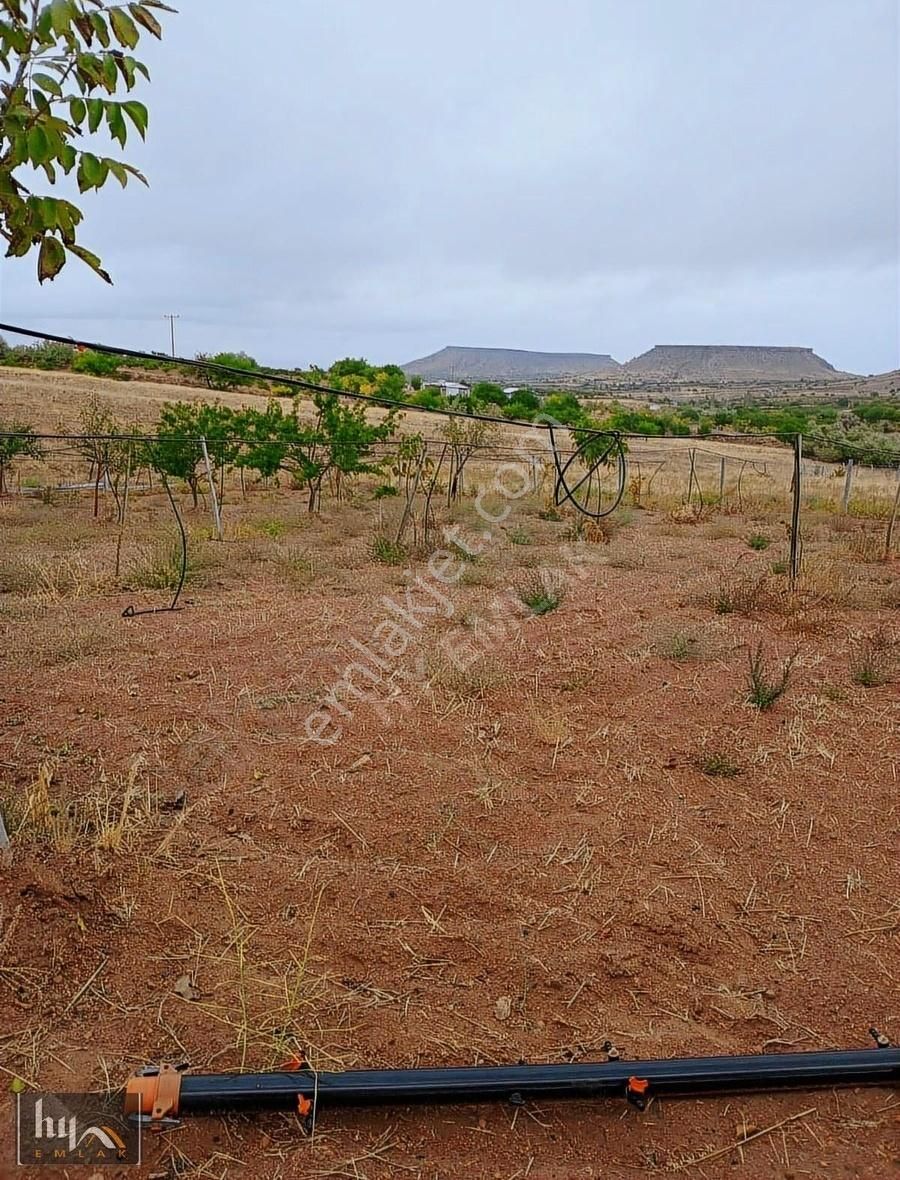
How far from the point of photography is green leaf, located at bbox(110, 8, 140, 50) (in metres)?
1.47

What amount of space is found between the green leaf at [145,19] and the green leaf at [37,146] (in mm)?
310

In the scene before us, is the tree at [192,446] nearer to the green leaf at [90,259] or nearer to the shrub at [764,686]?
the shrub at [764,686]

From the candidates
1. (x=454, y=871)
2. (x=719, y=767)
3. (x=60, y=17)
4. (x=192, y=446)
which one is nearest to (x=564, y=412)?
(x=192, y=446)

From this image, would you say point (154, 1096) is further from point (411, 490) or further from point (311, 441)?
point (411, 490)

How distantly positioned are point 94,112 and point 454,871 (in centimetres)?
257

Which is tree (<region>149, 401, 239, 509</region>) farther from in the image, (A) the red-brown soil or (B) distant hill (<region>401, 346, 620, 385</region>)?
(B) distant hill (<region>401, 346, 620, 385</region>)

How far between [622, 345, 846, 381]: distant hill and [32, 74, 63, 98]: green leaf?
100789 mm

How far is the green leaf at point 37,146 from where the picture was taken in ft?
4.63

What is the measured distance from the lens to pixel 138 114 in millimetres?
1461

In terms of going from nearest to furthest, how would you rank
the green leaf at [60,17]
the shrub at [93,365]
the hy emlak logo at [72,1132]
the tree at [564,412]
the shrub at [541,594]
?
the green leaf at [60,17] < the hy emlak logo at [72,1132] < the shrub at [541,594] < the tree at [564,412] < the shrub at [93,365]

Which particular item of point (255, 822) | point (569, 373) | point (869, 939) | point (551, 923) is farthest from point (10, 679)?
point (569, 373)

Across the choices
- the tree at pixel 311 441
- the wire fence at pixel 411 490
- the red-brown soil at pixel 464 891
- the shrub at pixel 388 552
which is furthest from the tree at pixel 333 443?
the red-brown soil at pixel 464 891

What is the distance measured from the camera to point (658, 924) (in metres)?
2.54

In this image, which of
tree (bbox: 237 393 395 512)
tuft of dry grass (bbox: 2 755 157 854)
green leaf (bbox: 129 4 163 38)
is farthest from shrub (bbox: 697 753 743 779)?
tree (bbox: 237 393 395 512)
